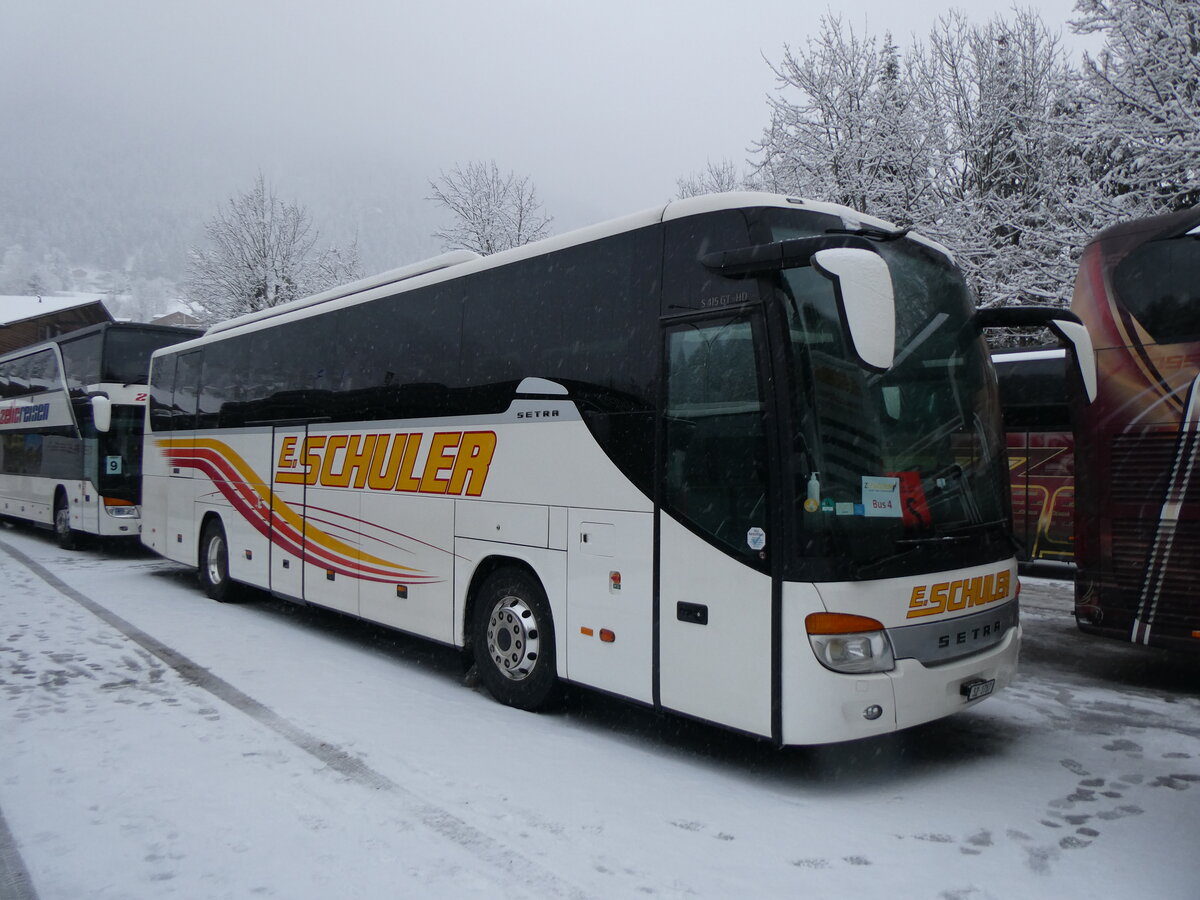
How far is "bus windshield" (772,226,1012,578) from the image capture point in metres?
4.92

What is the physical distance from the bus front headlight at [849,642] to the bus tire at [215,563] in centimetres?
881

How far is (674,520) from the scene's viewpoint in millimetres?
5543

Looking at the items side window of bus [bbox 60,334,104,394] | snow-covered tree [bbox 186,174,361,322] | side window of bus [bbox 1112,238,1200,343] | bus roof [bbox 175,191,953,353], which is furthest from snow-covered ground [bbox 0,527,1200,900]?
snow-covered tree [bbox 186,174,361,322]

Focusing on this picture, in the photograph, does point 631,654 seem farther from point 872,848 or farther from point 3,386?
point 3,386

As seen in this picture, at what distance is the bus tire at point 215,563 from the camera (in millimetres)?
11750

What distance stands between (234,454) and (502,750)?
683 cm

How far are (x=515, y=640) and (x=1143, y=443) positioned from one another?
5091 millimetres

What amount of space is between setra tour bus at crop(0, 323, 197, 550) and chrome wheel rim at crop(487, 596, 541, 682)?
1115 centimetres

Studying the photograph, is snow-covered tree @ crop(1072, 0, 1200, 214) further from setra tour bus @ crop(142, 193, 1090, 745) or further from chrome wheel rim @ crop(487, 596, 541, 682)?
chrome wheel rim @ crop(487, 596, 541, 682)

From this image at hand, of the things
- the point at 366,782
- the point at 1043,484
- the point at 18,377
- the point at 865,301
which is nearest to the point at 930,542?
the point at 865,301

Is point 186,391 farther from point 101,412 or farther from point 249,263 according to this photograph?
point 249,263

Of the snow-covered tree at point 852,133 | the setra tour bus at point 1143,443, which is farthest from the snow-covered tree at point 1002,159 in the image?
the setra tour bus at point 1143,443

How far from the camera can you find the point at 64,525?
59.7 feet

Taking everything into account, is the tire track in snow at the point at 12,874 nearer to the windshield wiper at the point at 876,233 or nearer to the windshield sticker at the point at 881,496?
the windshield sticker at the point at 881,496
